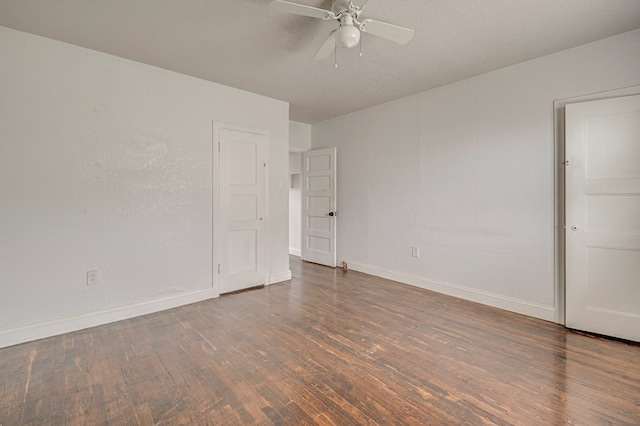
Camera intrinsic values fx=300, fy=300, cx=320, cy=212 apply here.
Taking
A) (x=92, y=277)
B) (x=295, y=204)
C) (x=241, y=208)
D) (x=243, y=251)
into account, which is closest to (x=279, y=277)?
(x=243, y=251)

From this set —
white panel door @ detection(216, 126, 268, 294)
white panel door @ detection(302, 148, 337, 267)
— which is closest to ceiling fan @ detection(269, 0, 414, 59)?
white panel door @ detection(216, 126, 268, 294)

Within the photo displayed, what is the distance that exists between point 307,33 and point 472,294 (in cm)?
333

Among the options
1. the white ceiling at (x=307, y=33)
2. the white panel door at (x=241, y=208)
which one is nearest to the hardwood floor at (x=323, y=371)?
the white panel door at (x=241, y=208)

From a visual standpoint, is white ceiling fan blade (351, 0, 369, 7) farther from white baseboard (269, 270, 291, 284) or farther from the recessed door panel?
white baseboard (269, 270, 291, 284)

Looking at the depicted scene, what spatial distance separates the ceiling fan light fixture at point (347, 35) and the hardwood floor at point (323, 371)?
2308 millimetres

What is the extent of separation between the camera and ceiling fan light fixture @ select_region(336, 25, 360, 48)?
2025 mm

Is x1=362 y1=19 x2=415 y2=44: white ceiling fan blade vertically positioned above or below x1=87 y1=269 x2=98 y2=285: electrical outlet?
above

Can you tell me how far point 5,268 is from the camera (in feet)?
8.27

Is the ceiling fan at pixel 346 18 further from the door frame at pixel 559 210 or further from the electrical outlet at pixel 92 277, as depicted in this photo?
the electrical outlet at pixel 92 277

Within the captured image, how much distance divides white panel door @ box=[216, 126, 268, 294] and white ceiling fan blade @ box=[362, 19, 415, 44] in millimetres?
2299

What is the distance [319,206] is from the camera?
18.1ft

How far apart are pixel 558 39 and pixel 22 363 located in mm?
5151

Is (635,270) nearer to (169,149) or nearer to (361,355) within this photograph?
(361,355)

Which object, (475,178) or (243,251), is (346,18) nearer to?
(475,178)
